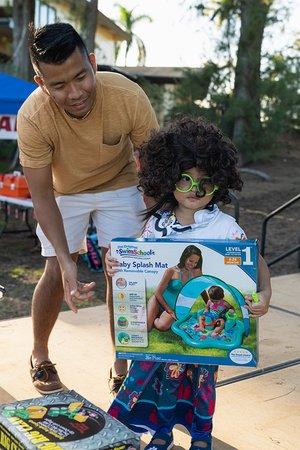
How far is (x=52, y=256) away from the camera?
320 cm

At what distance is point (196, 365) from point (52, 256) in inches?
40.3

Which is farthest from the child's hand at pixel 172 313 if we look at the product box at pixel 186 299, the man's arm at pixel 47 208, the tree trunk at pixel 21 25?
the tree trunk at pixel 21 25

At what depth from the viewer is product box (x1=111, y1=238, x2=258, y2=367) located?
7.48 ft

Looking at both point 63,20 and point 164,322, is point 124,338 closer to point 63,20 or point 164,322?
point 164,322

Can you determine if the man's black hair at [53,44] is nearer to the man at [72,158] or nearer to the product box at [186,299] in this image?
the man at [72,158]

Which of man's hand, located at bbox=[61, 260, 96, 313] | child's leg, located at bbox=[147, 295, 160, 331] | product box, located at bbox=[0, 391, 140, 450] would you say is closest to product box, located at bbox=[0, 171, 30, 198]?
man's hand, located at bbox=[61, 260, 96, 313]

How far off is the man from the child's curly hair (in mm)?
338

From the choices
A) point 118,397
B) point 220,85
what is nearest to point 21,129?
point 118,397

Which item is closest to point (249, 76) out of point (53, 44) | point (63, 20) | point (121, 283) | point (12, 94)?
point (12, 94)

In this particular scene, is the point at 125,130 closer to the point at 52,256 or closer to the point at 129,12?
the point at 52,256

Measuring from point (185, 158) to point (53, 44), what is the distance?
674 millimetres

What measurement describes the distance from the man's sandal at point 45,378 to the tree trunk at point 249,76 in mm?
12309

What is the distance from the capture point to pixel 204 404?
2449 mm

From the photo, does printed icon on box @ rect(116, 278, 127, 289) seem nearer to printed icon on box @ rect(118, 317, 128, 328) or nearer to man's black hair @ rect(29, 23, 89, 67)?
printed icon on box @ rect(118, 317, 128, 328)
